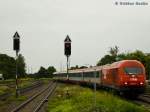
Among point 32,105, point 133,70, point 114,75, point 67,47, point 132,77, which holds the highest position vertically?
point 67,47

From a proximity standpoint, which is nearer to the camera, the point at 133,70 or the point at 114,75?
the point at 133,70

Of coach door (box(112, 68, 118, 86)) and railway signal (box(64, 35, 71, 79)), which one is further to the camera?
coach door (box(112, 68, 118, 86))

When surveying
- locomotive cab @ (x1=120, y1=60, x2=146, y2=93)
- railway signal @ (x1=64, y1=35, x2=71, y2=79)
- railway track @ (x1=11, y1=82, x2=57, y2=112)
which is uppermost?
railway signal @ (x1=64, y1=35, x2=71, y2=79)

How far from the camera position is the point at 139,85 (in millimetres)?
33719

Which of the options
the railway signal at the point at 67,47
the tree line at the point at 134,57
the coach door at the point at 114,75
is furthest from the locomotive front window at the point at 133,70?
the tree line at the point at 134,57

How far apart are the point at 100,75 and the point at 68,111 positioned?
2571 cm

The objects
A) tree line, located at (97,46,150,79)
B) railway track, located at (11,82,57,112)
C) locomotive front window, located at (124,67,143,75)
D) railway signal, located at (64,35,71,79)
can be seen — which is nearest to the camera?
railway track, located at (11,82,57,112)

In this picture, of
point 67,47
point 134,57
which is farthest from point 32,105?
point 134,57

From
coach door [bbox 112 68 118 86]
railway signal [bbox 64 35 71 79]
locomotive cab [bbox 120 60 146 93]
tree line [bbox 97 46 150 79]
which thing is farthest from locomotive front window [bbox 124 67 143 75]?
tree line [bbox 97 46 150 79]

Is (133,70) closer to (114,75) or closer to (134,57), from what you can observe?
(114,75)

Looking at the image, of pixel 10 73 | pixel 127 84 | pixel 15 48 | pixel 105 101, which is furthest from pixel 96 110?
Result: pixel 10 73

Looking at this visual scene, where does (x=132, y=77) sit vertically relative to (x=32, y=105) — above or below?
above

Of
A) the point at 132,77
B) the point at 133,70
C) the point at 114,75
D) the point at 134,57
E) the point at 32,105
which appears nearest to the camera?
the point at 32,105

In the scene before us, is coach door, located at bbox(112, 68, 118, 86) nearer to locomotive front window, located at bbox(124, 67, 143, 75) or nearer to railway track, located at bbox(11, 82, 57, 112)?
locomotive front window, located at bbox(124, 67, 143, 75)
